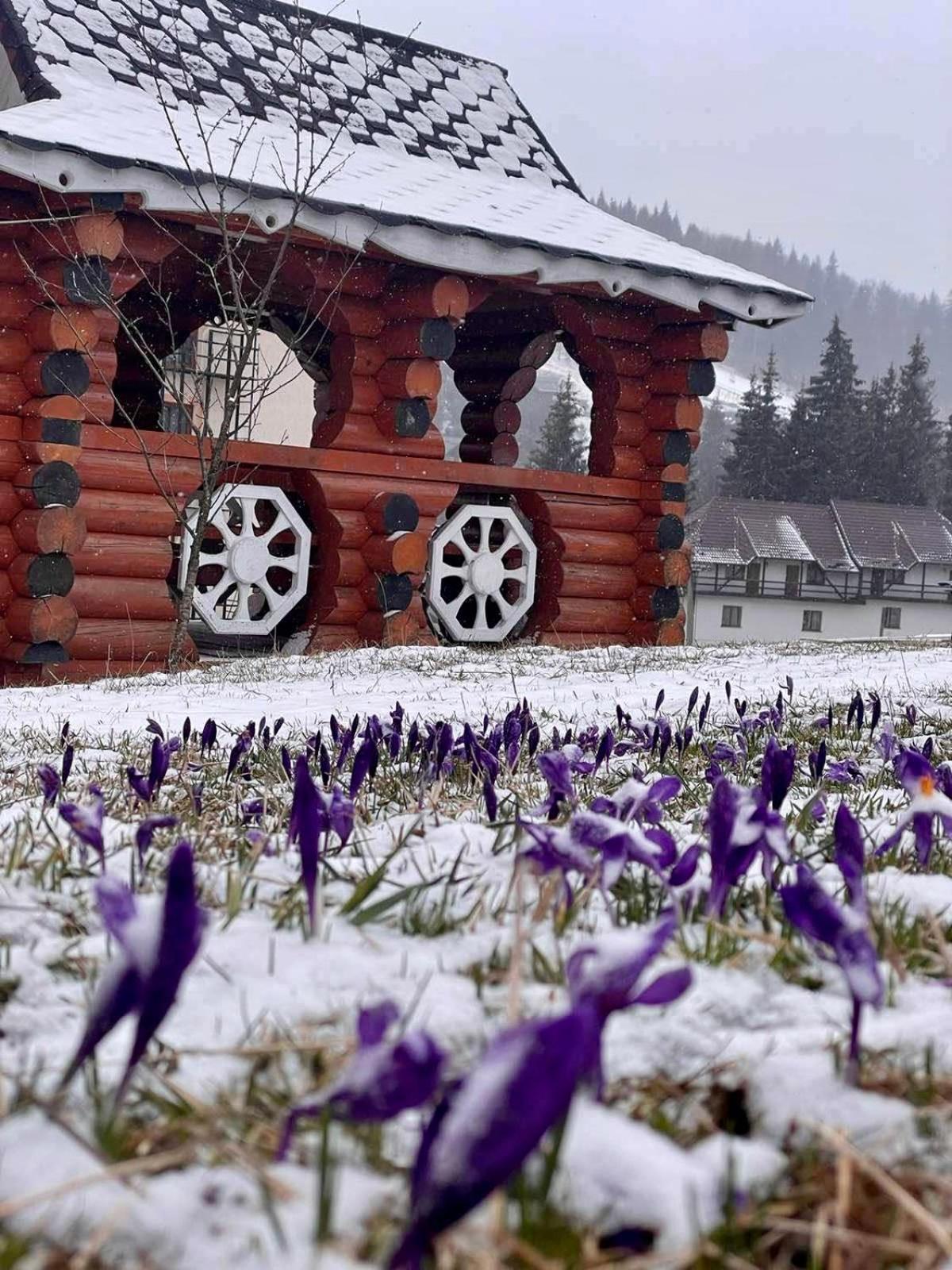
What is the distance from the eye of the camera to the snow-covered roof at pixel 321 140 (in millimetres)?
9945

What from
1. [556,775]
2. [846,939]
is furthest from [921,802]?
[846,939]

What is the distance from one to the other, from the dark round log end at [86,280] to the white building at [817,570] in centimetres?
5952

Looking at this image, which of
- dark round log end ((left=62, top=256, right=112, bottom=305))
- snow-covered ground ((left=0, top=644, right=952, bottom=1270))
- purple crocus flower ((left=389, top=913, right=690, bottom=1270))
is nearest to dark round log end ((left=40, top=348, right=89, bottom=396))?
dark round log end ((left=62, top=256, right=112, bottom=305))

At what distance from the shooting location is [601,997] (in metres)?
0.95

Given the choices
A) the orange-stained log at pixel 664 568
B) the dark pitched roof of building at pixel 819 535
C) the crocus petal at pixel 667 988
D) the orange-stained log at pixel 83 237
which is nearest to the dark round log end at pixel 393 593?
the orange-stained log at pixel 664 568

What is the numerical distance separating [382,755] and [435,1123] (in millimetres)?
3211

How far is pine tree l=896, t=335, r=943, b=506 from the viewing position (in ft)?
245

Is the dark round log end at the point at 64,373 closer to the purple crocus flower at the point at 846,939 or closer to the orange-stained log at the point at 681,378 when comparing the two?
the orange-stained log at the point at 681,378

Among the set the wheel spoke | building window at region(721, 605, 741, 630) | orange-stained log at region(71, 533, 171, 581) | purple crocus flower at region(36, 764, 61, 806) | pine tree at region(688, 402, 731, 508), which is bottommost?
building window at region(721, 605, 741, 630)

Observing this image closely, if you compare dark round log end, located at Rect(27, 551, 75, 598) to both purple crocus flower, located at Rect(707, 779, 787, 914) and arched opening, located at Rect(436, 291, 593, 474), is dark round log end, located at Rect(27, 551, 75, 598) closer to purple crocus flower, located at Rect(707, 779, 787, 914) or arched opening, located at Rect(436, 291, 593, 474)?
arched opening, located at Rect(436, 291, 593, 474)

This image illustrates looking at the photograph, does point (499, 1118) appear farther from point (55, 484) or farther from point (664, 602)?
point (664, 602)

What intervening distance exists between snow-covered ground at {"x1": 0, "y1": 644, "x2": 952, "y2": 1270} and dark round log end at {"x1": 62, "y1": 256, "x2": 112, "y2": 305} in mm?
7707

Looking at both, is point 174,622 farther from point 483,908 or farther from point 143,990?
point 143,990

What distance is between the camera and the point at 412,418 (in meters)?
12.1
